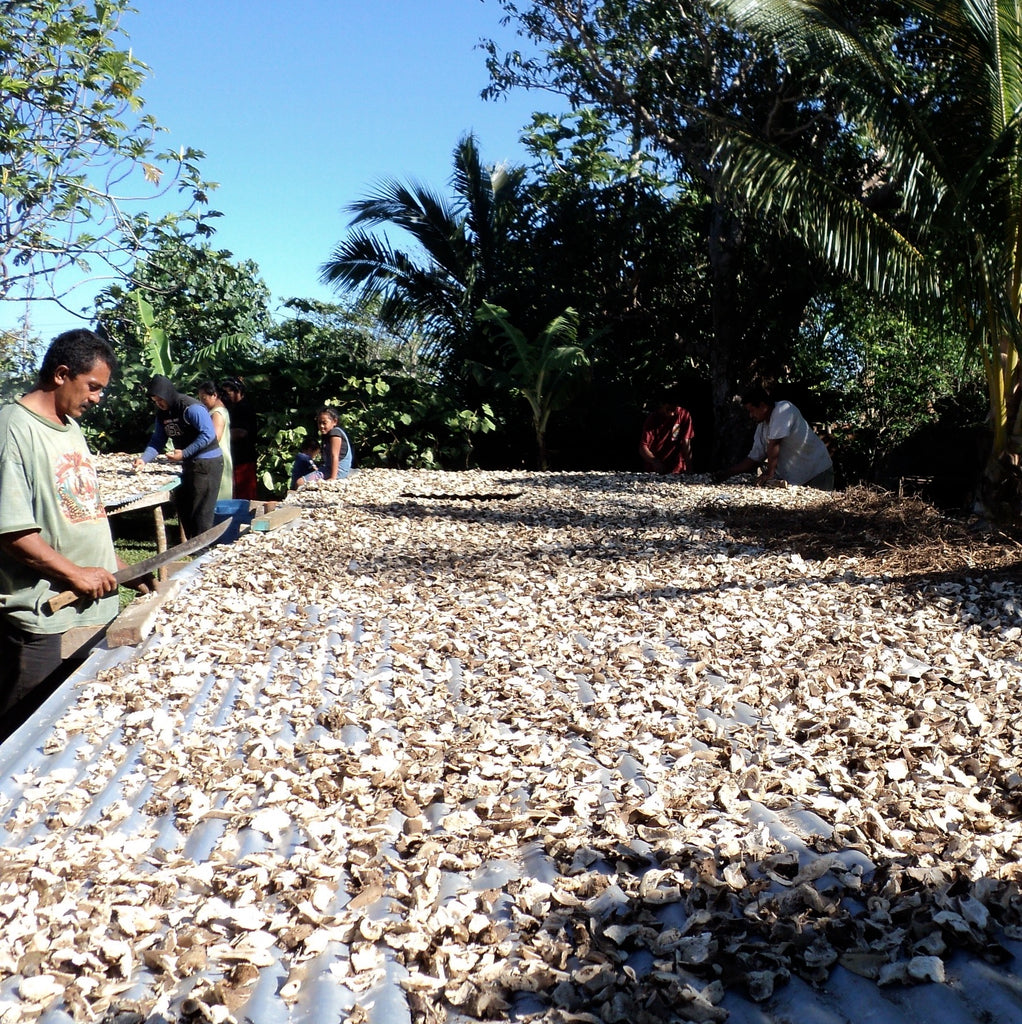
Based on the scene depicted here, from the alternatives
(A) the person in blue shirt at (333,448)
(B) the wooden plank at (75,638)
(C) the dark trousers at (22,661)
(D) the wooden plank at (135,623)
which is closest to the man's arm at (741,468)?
(A) the person in blue shirt at (333,448)

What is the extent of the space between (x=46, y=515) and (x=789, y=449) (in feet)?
27.3

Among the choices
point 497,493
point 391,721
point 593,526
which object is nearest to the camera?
point 391,721

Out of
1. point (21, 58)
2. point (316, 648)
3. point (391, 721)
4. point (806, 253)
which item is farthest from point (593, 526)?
point (806, 253)

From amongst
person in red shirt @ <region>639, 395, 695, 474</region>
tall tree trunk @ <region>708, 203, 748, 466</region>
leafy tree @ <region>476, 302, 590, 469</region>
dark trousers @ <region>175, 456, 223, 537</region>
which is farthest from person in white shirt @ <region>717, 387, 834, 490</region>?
dark trousers @ <region>175, 456, 223, 537</region>

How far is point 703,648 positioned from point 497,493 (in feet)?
23.0

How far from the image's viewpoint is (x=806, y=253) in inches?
554

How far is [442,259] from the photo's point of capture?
16.8m

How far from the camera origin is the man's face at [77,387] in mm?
3691

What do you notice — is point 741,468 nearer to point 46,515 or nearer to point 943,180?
point 943,180

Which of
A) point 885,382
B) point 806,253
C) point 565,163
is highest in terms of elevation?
point 565,163

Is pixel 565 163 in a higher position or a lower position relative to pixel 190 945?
higher

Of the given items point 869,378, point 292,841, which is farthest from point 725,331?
point 292,841

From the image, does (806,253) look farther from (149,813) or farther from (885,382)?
(149,813)

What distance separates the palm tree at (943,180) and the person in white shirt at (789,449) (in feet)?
6.37
